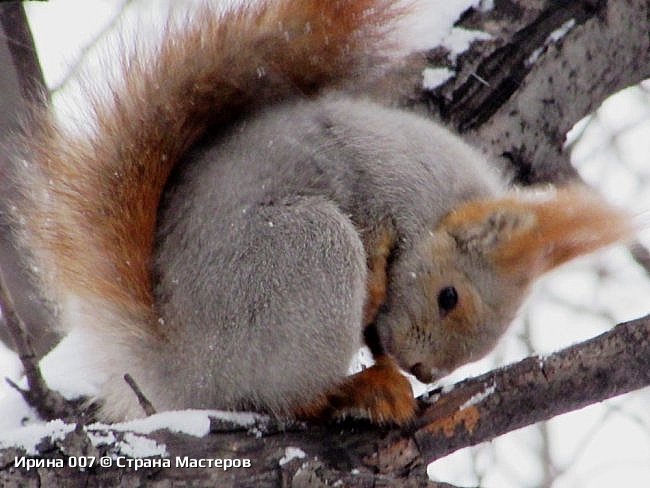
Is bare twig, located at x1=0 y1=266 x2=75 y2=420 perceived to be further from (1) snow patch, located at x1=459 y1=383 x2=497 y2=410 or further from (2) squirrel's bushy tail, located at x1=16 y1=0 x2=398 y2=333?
(1) snow patch, located at x1=459 y1=383 x2=497 y2=410

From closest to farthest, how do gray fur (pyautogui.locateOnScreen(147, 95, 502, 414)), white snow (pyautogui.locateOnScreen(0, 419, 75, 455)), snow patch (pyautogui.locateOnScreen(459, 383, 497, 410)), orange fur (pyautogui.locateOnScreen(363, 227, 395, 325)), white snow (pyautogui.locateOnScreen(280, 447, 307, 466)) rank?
white snow (pyautogui.locateOnScreen(0, 419, 75, 455)) < white snow (pyautogui.locateOnScreen(280, 447, 307, 466)) < snow patch (pyautogui.locateOnScreen(459, 383, 497, 410)) < gray fur (pyautogui.locateOnScreen(147, 95, 502, 414)) < orange fur (pyautogui.locateOnScreen(363, 227, 395, 325))

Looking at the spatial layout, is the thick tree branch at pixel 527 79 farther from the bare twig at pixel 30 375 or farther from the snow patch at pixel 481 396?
the bare twig at pixel 30 375

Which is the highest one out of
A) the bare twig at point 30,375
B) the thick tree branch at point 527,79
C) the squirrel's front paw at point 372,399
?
the thick tree branch at point 527,79

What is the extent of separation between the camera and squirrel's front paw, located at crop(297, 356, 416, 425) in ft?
6.27

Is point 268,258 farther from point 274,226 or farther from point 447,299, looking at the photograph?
point 447,299

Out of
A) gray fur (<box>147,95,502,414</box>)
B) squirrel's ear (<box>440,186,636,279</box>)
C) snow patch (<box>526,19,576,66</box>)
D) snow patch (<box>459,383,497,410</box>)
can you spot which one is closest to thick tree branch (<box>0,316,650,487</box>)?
snow patch (<box>459,383,497,410</box>)

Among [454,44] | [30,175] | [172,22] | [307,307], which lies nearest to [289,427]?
[307,307]

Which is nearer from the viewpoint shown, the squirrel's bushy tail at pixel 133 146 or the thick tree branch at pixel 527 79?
the squirrel's bushy tail at pixel 133 146

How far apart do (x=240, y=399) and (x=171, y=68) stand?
0.78 metres

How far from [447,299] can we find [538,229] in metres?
0.28

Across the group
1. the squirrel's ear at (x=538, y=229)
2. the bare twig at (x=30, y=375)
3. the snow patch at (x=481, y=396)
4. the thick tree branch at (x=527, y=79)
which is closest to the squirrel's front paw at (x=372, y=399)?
the snow patch at (x=481, y=396)

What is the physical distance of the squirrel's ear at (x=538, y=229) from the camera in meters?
2.25

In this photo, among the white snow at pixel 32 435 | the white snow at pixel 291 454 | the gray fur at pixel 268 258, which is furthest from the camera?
the gray fur at pixel 268 258

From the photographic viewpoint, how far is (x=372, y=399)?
1994 mm
